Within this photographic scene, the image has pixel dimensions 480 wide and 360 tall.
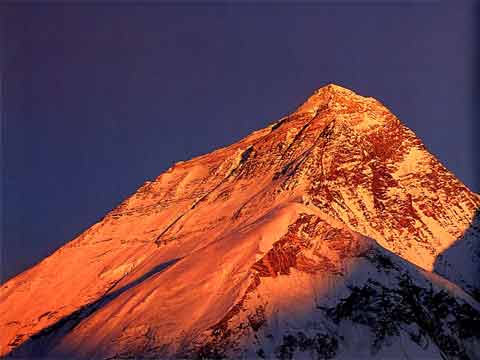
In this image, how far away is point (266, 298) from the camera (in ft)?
456

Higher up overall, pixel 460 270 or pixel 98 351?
pixel 98 351

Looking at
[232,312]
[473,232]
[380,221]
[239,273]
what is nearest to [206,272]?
[239,273]

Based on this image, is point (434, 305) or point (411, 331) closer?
point (411, 331)

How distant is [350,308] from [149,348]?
28701mm

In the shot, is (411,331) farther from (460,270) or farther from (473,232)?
(473,232)

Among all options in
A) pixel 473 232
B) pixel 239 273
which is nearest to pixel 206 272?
pixel 239 273

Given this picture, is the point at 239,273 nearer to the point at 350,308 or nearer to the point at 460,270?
the point at 350,308

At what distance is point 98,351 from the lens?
147125 mm

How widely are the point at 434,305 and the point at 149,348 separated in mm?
41175

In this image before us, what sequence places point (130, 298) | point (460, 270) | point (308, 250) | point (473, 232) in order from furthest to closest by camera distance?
point (473, 232) < point (460, 270) < point (130, 298) < point (308, 250)

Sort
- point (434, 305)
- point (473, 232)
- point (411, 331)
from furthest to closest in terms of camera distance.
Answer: point (473, 232)
point (434, 305)
point (411, 331)

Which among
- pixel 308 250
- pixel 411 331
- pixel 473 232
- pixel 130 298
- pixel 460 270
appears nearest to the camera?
pixel 411 331

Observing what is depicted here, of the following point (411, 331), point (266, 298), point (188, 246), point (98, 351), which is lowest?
point (411, 331)

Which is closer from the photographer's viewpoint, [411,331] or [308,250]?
[411,331]
